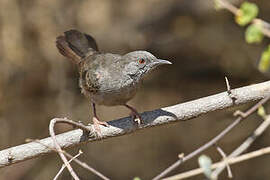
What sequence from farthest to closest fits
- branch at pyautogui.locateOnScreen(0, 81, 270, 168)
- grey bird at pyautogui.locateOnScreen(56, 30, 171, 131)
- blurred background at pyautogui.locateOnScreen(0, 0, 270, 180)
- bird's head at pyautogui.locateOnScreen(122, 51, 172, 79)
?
blurred background at pyautogui.locateOnScreen(0, 0, 270, 180)
bird's head at pyautogui.locateOnScreen(122, 51, 172, 79)
grey bird at pyautogui.locateOnScreen(56, 30, 171, 131)
branch at pyautogui.locateOnScreen(0, 81, 270, 168)

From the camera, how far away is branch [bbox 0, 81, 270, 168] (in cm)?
363

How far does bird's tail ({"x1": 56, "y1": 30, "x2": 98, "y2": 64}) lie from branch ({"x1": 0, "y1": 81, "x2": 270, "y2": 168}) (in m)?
2.28

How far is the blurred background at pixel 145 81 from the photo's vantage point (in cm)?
878

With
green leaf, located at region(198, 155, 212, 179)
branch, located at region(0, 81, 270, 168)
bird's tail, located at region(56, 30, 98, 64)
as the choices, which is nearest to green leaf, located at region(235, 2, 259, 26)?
green leaf, located at region(198, 155, 212, 179)

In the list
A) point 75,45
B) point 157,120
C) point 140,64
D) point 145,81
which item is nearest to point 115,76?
point 140,64

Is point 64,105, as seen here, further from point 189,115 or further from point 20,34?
point 189,115

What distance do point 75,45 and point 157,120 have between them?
2.56 meters

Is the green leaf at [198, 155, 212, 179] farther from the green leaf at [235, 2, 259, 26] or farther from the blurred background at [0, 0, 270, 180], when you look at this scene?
the blurred background at [0, 0, 270, 180]

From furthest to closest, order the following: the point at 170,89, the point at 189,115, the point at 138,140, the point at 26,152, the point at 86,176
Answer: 1. the point at 170,89
2. the point at 138,140
3. the point at 86,176
4. the point at 189,115
5. the point at 26,152

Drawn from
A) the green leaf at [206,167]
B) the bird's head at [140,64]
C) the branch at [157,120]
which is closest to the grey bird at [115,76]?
the bird's head at [140,64]

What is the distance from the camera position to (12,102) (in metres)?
9.48

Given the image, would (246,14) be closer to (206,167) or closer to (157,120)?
(206,167)

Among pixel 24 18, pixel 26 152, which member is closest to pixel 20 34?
pixel 24 18

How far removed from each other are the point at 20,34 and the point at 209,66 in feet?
13.6
